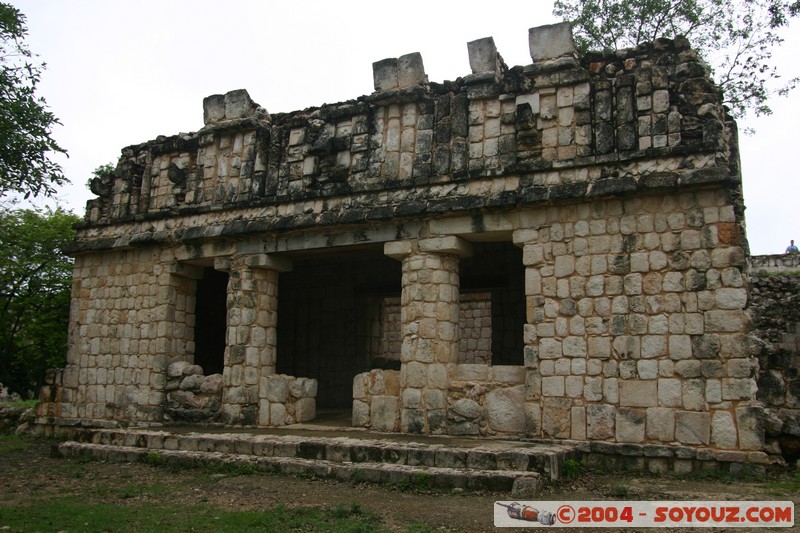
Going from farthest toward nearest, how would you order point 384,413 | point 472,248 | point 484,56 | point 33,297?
1. point 33,297
2. point 472,248
3. point 484,56
4. point 384,413

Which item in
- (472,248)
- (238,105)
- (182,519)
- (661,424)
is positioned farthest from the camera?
(238,105)

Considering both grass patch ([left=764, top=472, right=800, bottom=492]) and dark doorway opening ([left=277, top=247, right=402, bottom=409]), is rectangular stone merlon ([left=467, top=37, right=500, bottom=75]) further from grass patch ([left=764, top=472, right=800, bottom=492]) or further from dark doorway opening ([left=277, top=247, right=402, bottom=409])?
grass patch ([left=764, top=472, right=800, bottom=492])

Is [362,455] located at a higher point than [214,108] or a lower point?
lower

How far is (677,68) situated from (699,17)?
8907 millimetres

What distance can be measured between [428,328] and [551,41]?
4.04 meters

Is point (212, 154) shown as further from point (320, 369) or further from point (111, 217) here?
point (320, 369)

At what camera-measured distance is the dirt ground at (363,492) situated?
5.95m

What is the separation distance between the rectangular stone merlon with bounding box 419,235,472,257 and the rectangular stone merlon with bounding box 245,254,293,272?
8.85 ft

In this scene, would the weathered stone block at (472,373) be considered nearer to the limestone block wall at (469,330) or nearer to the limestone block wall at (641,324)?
the limestone block wall at (641,324)

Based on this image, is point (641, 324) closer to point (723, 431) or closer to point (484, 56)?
point (723, 431)

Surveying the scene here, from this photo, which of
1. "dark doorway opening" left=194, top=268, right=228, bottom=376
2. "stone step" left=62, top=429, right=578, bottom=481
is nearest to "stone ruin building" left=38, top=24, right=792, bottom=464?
"stone step" left=62, top=429, right=578, bottom=481

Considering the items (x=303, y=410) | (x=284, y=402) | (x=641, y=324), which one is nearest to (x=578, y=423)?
(x=641, y=324)

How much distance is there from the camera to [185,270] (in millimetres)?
11672

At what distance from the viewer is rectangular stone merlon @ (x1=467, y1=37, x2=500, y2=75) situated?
9367mm
